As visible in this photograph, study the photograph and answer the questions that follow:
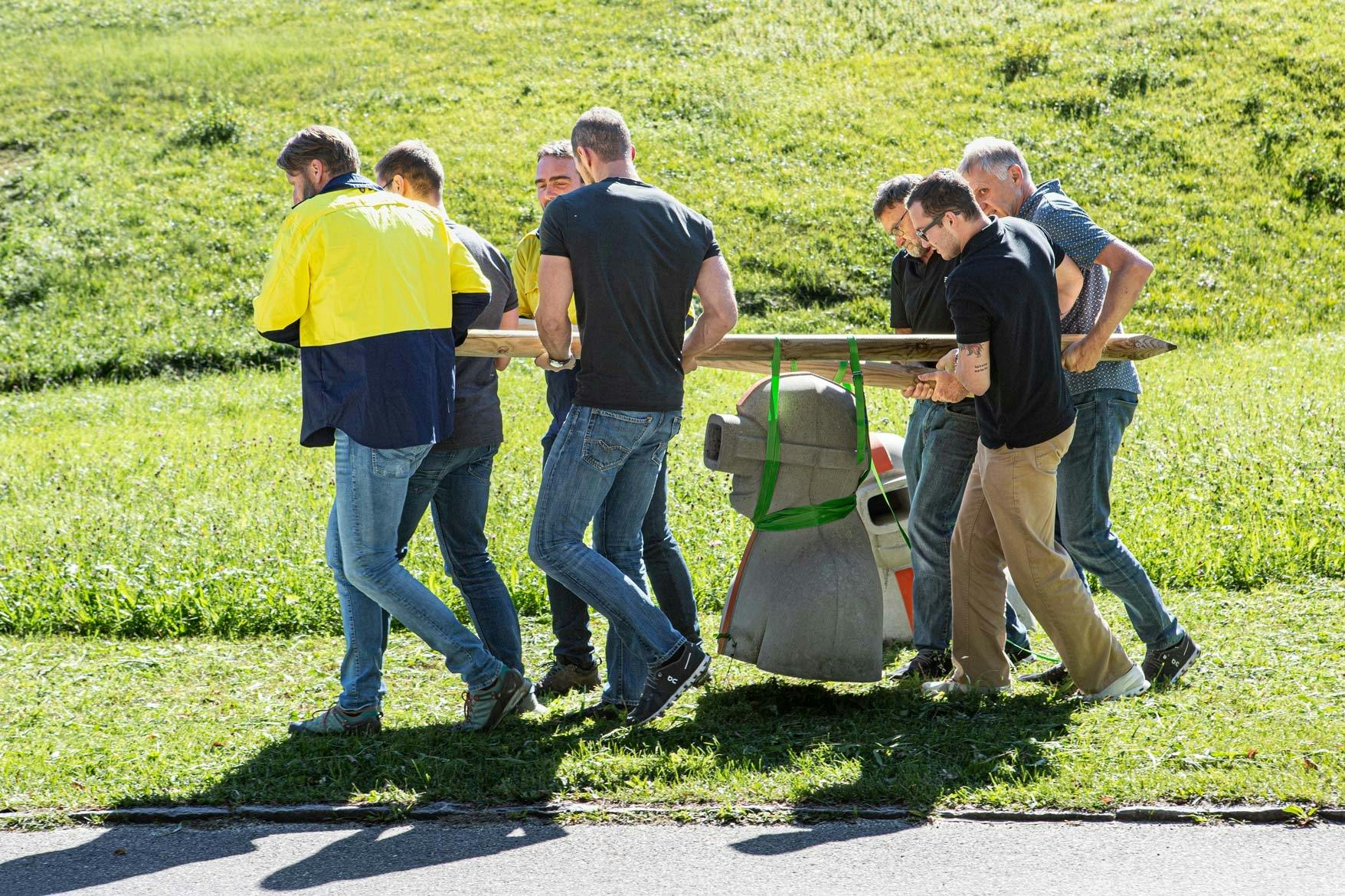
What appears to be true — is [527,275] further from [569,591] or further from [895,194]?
[895,194]

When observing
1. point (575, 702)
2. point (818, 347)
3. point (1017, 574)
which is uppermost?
point (818, 347)

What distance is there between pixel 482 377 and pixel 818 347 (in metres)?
1.27

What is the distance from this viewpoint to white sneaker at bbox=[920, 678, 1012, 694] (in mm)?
5031

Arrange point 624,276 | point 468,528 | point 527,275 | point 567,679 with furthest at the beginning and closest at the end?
point 527,275 < point 567,679 < point 468,528 < point 624,276

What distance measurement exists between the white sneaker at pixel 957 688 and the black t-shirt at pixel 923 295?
3.47ft

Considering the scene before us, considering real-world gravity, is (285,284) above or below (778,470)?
above

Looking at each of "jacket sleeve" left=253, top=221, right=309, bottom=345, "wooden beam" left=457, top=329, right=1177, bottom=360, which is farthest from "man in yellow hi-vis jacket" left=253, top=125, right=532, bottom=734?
"wooden beam" left=457, top=329, right=1177, bottom=360

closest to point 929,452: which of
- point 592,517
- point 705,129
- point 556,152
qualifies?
point 592,517

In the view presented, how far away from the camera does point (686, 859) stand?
372 cm

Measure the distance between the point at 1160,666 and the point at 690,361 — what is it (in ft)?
7.03

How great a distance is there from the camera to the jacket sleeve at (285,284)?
4.33m

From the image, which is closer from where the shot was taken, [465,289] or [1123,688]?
[465,289]

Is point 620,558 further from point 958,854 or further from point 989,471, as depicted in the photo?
point 958,854

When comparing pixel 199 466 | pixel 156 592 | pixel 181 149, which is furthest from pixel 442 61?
pixel 156 592
